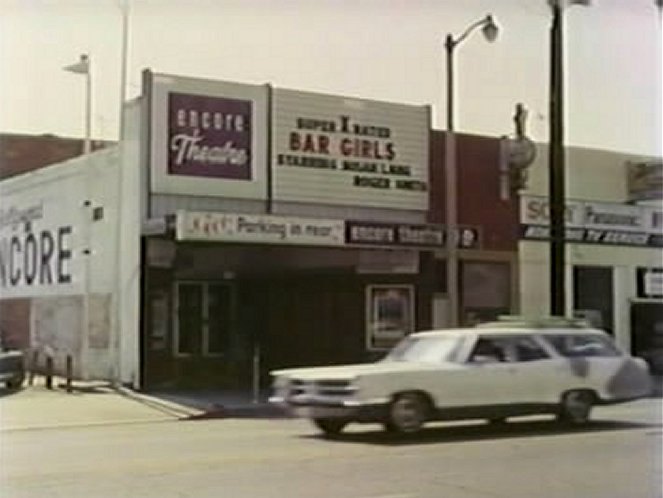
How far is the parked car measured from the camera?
14.6 meters

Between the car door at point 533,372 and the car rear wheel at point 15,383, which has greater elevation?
the car door at point 533,372

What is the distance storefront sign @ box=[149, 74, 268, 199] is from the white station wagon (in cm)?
453

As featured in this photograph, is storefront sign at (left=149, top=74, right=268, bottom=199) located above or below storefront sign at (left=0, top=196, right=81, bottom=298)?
above

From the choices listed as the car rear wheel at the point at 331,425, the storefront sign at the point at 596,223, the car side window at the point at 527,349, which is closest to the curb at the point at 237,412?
the car rear wheel at the point at 331,425

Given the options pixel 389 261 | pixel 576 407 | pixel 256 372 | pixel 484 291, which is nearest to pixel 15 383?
pixel 256 372

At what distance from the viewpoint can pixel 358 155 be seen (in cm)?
1831

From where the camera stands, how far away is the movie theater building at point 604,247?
53.9 ft

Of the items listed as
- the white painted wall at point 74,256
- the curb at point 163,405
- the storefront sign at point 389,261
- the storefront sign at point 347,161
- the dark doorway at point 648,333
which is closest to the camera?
the curb at point 163,405

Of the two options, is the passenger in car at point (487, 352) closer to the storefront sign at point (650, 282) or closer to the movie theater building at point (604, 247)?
the movie theater building at point (604, 247)

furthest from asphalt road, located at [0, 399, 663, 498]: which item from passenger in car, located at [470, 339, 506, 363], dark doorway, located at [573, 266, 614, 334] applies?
dark doorway, located at [573, 266, 614, 334]

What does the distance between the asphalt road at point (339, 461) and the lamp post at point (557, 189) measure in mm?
2913

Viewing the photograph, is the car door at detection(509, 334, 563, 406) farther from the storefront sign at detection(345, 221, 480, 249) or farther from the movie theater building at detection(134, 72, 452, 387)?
the storefront sign at detection(345, 221, 480, 249)

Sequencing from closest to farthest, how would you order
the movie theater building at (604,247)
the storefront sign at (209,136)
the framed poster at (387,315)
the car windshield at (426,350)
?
the car windshield at (426,350), the framed poster at (387,315), the movie theater building at (604,247), the storefront sign at (209,136)

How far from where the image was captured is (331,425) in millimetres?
12336
